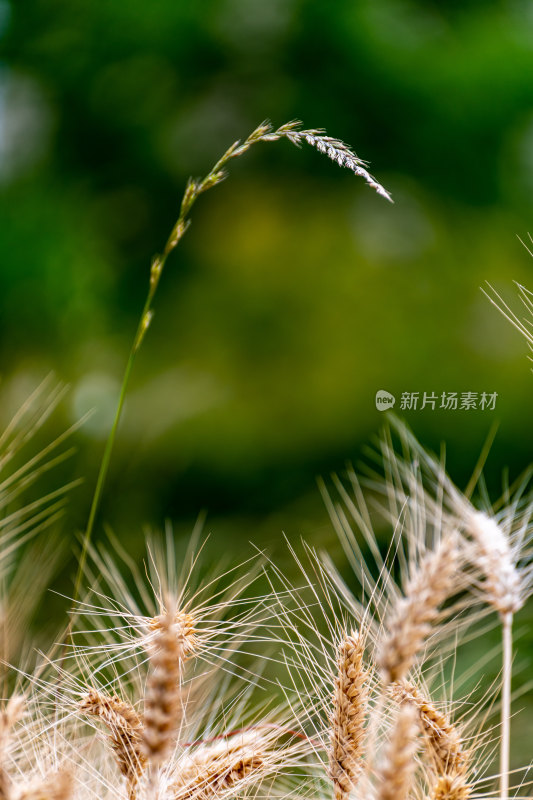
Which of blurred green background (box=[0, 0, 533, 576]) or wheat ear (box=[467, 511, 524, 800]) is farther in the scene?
blurred green background (box=[0, 0, 533, 576])

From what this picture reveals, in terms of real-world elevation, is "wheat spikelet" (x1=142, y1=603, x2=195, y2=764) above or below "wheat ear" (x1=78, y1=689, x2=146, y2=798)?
above

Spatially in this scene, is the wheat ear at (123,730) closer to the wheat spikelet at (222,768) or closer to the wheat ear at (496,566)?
the wheat spikelet at (222,768)

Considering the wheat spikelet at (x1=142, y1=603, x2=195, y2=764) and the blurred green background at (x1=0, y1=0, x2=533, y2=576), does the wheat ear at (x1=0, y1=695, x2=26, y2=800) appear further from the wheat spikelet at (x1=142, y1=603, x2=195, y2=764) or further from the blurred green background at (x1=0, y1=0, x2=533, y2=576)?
the blurred green background at (x1=0, y1=0, x2=533, y2=576)

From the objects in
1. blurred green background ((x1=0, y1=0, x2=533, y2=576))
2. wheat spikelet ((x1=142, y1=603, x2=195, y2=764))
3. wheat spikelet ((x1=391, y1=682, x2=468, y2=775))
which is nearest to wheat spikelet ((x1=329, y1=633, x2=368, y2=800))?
wheat spikelet ((x1=391, y1=682, x2=468, y2=775))

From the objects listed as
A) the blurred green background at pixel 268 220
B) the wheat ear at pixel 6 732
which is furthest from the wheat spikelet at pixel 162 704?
the blurred green background at pixel 268 220

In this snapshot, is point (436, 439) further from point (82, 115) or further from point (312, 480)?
point (82, 115)

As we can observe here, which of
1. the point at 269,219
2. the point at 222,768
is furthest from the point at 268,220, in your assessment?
the point at 222,768

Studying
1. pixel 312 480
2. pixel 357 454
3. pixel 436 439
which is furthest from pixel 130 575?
pixel 436 439
